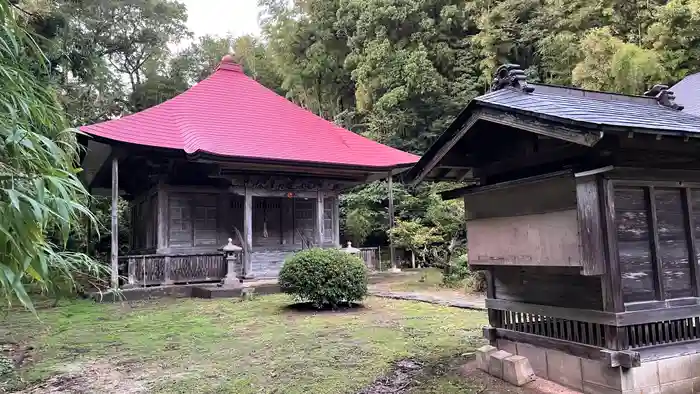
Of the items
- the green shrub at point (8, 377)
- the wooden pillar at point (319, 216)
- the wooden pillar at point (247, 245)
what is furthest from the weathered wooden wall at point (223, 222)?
the green shrub at point (8, 377)

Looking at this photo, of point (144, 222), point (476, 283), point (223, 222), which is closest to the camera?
point (476, 283)

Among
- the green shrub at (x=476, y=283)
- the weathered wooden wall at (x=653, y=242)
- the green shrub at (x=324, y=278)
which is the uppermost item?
the weathered wooden wall at (x=653, y=242)

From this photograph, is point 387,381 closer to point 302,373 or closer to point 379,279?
point 302,373

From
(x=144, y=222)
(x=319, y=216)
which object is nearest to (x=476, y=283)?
(x=319, y=216)

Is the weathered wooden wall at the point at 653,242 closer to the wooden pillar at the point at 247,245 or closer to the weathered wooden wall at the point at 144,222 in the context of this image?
the wooden pillar at the point at 247,245

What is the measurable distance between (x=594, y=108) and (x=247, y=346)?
4578 mm

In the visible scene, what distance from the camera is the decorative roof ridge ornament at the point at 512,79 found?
14.4 feet

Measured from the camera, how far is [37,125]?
2.87 metres

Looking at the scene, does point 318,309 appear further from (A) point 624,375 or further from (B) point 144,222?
(B) point 144,222

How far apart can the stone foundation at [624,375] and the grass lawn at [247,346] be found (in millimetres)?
671

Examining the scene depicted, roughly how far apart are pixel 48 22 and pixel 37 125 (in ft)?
30.9

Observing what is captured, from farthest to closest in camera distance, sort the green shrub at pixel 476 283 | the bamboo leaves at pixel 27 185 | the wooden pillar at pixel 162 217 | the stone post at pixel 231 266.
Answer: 1. the wooden pillar at pixel 162 217
2. the stone post at pixel 231 266
3. the green shrub at pixel 476 283
4. the bamboo leaves at pixel 27 185

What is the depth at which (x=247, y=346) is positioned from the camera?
19.6 feet

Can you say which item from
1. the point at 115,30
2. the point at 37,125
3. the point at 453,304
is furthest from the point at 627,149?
the point at 115,30
